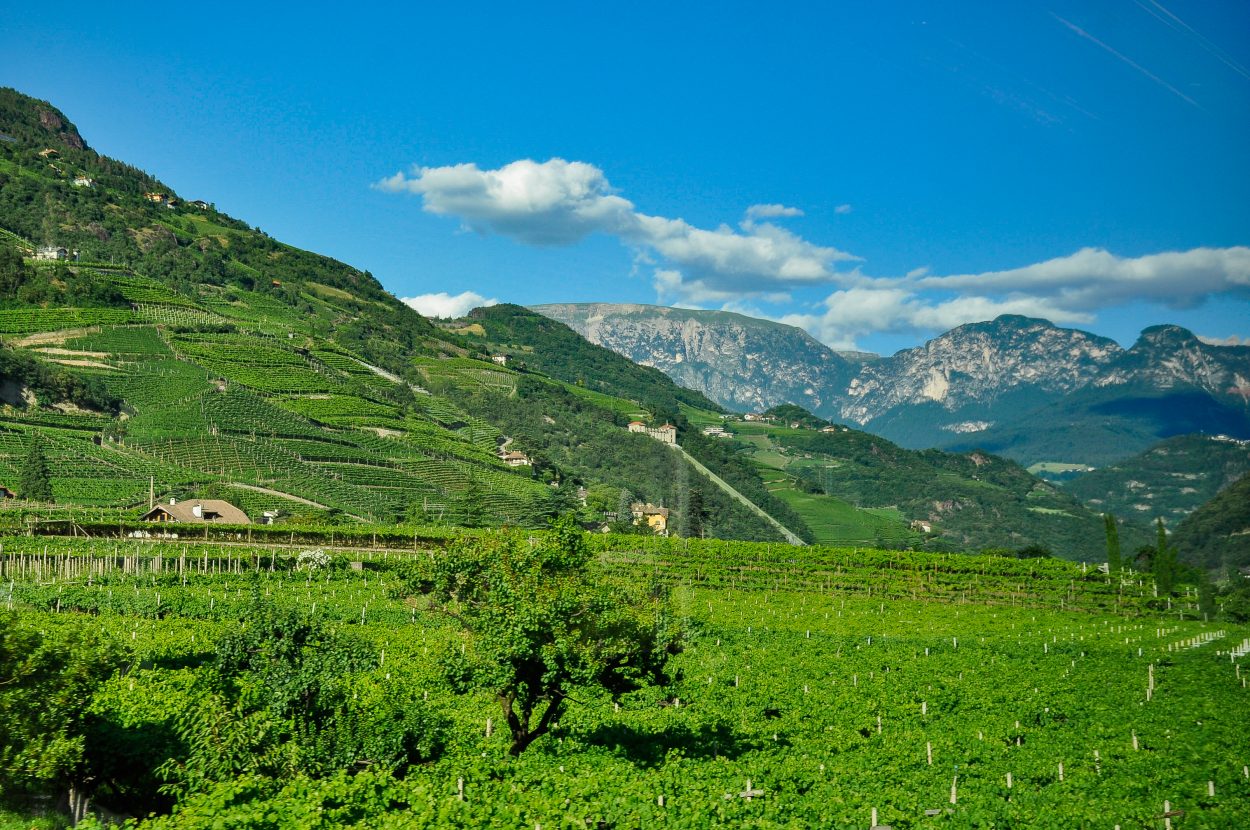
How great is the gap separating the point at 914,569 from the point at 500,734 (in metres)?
49.3

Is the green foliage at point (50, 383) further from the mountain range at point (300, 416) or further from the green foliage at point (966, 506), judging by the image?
the green foliage at point (966, 506)

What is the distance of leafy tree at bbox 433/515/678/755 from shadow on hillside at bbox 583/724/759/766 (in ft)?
5.96

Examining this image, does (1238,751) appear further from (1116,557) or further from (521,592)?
(1116,557)

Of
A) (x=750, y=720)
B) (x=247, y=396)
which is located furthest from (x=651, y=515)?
(x=750, y=720)

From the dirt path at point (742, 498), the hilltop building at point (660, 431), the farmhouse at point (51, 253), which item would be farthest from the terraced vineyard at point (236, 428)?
the hilltop building at point (660, 431)

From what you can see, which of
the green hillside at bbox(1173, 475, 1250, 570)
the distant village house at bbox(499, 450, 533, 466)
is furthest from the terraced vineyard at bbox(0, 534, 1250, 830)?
the green hillside at bbox(1173, 475, 1250, 570)

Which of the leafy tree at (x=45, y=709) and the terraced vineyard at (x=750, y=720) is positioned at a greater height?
the leafy tree at (x=45, y=709)

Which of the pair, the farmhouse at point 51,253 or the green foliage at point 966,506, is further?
the green foliage at point 966,506

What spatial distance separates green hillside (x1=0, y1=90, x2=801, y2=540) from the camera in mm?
79312

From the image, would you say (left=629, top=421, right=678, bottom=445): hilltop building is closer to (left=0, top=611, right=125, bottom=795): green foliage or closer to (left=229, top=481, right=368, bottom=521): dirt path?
(left=229, top=481, right=368, bottom=521): dirt path

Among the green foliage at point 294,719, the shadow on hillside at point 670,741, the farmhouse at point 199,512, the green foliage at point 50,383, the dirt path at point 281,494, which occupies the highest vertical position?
the green foliage at point 50,383

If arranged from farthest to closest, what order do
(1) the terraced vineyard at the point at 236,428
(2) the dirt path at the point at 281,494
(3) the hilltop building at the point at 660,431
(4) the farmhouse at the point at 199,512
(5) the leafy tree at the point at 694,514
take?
1. (3) the hilltop building at the point at 660,431
2. (5) the leafy tree at the point at 694,514
3. (2) the dirt path at the point at 281,494
4. (1) the terraced vineyard at the point at 236,428
5. (4) the farmhouse at the point at 199,512

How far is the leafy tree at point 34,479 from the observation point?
6425cm

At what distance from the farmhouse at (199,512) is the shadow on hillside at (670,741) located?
50.2 metres
